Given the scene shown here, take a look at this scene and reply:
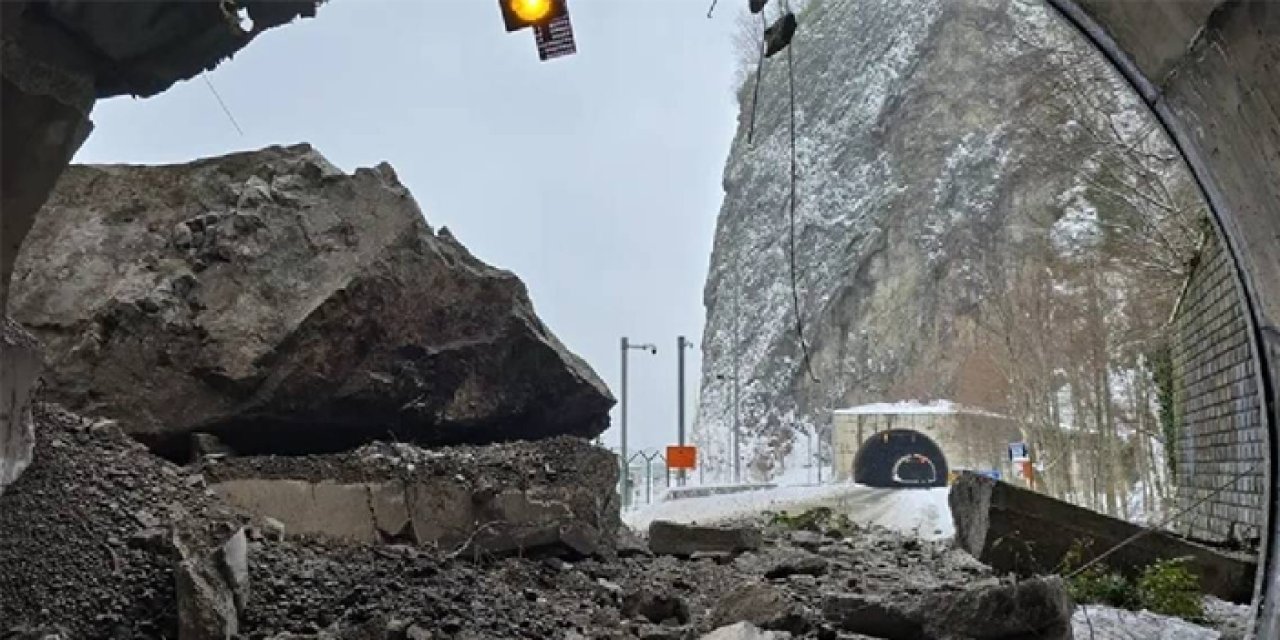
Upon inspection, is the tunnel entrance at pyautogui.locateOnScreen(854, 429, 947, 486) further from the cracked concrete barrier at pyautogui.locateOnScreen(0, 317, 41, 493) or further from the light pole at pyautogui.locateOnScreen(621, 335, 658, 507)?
the cracked concrete barrier at pyautogui.locateOnScreen(0, 317, 41, 493)

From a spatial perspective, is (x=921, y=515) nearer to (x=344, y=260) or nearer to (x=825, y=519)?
(x=825, y=519)

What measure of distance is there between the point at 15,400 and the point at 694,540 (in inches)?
202

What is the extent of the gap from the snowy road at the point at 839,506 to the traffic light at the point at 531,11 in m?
8.48

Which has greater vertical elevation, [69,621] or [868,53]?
[868,53]

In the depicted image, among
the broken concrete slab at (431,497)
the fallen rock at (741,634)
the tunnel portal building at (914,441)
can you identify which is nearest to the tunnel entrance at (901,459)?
the tunnel portal building at (914,441)

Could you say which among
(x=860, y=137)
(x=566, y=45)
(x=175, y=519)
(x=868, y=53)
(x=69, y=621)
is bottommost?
(x=69, y=621)

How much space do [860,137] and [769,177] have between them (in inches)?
104

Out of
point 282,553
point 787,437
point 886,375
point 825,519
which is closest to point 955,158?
point 886,375

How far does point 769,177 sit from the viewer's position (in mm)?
29078

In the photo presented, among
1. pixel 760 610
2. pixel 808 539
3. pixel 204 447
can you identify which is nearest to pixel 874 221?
pixel 808 539

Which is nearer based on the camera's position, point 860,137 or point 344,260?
point 344,260

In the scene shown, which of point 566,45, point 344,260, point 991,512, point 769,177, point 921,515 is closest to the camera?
point 566,45

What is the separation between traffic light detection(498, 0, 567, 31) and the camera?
11.2 feet

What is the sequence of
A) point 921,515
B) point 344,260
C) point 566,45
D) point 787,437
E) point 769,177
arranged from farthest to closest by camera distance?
point 769,177 < point 787,437 < point 921,515 < point 344,260 < point 566,45
